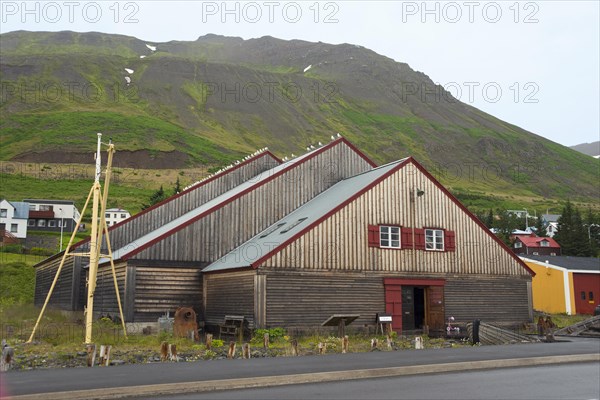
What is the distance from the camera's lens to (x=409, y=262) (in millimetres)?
29891

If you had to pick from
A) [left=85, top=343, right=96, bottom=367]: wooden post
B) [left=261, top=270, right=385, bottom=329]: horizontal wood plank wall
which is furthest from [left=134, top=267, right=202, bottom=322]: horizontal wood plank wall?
[left=85, top=343, right=96, bottom=367]: wooden post

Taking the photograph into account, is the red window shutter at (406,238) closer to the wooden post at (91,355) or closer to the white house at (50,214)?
the wooden post at (91,355)

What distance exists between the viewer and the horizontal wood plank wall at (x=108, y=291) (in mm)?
28625

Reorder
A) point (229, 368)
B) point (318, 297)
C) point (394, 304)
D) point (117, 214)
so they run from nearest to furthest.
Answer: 1. point (229, 368)
2. point (318, 297)
3. point (394, 304)
4. point (117, 214)

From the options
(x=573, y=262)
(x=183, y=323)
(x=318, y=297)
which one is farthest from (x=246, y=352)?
(x=573, y=262)

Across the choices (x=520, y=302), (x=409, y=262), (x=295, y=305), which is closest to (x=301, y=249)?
(x=295, y=305)

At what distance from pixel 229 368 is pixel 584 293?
3961 centimetres

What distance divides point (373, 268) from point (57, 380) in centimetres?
1816

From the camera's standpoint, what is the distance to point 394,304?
95.2 feet

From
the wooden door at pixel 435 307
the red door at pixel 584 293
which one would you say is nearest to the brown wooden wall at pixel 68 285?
the wooden door at pixel 435 307

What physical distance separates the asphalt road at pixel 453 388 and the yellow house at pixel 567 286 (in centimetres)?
3431

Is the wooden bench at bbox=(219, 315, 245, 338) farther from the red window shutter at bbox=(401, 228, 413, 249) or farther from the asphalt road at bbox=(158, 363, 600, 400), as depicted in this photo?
the asphalt road at bbox=(158, 363, 600, 400)

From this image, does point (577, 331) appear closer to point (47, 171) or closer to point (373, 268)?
point (373, 268)

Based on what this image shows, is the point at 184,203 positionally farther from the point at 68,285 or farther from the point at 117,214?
the point at 117,214
